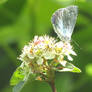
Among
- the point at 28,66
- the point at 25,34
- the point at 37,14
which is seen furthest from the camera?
the point at 25,34

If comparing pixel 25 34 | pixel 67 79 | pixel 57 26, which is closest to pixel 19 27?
pixel 25 34

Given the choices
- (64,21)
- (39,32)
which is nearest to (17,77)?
(64,21)

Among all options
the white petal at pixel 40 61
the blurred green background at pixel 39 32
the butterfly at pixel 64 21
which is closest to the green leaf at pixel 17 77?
the white petal at pixel 40 61

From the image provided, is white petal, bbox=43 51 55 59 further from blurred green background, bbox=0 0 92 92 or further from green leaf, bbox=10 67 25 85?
blurred green background, bbox=0 0 92 92

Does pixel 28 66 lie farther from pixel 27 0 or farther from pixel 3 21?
pixel 3 21

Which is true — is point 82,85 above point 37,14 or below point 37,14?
below

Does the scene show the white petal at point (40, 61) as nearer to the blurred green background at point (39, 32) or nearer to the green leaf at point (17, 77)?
the green leaf at point (17, 77)

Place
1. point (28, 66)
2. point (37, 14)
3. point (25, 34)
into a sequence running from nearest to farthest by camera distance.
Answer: point (28, 66) → point (37, 14) → point (25, 34)
